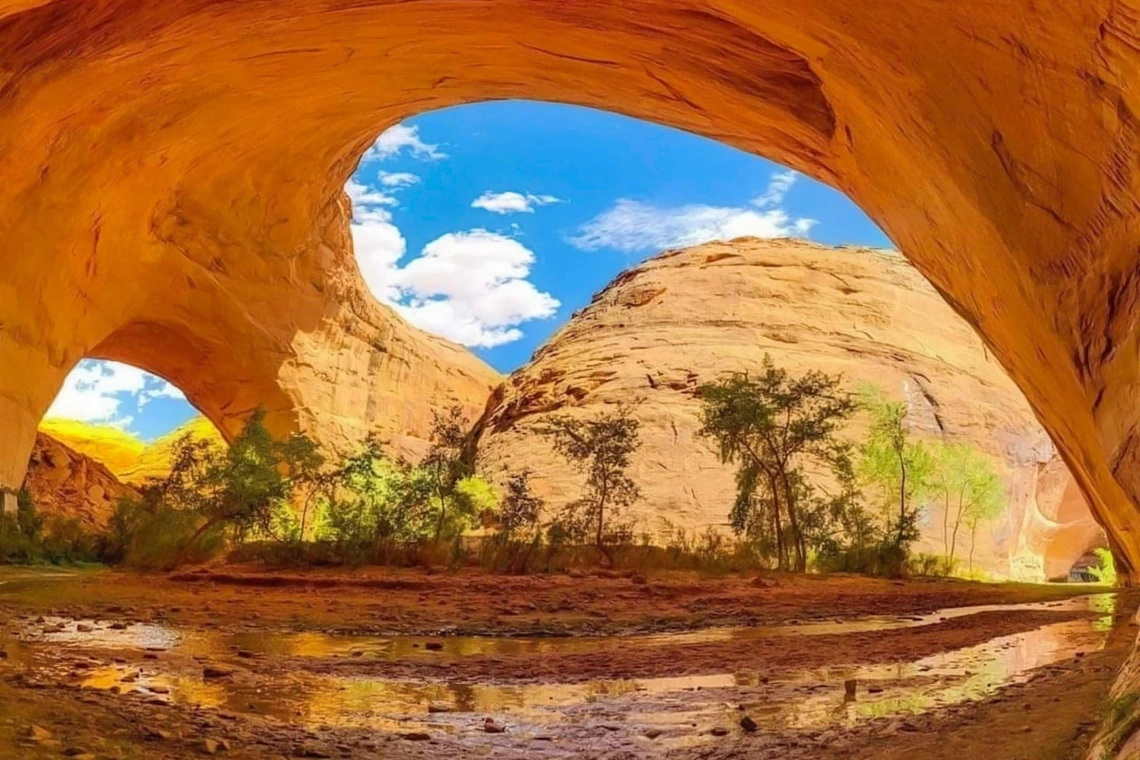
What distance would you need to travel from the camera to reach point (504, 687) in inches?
206

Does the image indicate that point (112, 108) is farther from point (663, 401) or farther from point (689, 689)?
point (663, 401)

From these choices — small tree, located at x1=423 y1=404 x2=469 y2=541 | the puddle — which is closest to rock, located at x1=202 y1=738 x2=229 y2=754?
the puddle

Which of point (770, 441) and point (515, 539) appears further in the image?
point (770, 441)

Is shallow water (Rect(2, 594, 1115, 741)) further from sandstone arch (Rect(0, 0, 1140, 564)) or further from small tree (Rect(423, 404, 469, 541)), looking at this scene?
small tree (Rect(423, 404, 469, 541))

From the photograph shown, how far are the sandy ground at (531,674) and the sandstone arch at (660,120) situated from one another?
6.12ft

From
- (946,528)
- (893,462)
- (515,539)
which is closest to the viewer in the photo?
(515,539)

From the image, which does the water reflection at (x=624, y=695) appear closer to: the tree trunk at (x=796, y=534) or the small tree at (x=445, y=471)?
the small tree at (x=445, y=471)

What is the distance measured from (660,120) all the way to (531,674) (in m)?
8.52

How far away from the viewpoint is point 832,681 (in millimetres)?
5238

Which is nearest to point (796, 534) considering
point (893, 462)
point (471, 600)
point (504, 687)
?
point (893, 462)

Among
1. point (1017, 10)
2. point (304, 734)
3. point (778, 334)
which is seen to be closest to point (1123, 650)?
point (1017, 10)

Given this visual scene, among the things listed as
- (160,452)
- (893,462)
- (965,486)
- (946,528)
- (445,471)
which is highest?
(893,462)

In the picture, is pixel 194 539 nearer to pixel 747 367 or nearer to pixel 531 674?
pixel 531 674

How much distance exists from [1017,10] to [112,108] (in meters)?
11.5
